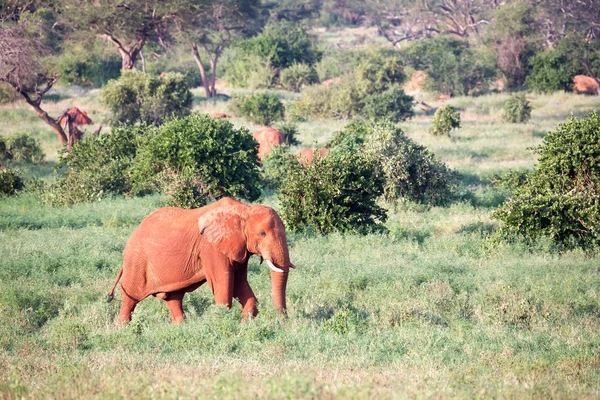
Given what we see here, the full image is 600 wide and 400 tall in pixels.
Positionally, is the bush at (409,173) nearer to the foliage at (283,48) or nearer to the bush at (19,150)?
the bush at (19,150)

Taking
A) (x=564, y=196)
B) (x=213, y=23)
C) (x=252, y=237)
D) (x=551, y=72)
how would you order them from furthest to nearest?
(x=213, y=23), (x=551, y=72), (x=564, y=196), (x=252, y=237)

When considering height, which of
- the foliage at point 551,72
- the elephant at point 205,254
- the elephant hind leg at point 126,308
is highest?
the elephant at point 205,254

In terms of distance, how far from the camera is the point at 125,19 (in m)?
36.2

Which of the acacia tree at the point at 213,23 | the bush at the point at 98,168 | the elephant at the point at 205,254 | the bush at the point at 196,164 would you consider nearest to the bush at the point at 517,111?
the acacia tree at the point at 213,23

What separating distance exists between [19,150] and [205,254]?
56.6ft

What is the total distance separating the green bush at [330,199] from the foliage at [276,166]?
4664mm

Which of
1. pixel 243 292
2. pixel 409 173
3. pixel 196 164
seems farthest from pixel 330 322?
pixel 409 173

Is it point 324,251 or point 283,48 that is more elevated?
point 324,251

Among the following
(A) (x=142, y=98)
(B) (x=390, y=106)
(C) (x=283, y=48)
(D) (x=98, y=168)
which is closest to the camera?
(D) (x=98, y=168)

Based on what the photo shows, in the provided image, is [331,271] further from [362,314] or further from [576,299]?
[576,299]

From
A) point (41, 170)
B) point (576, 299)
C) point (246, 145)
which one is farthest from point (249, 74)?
point (576, 299)

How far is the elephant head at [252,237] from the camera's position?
28.5 ft

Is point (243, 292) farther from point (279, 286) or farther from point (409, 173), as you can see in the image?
point (409, 173)

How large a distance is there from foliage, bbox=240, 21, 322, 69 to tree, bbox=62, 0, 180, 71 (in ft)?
32.3
